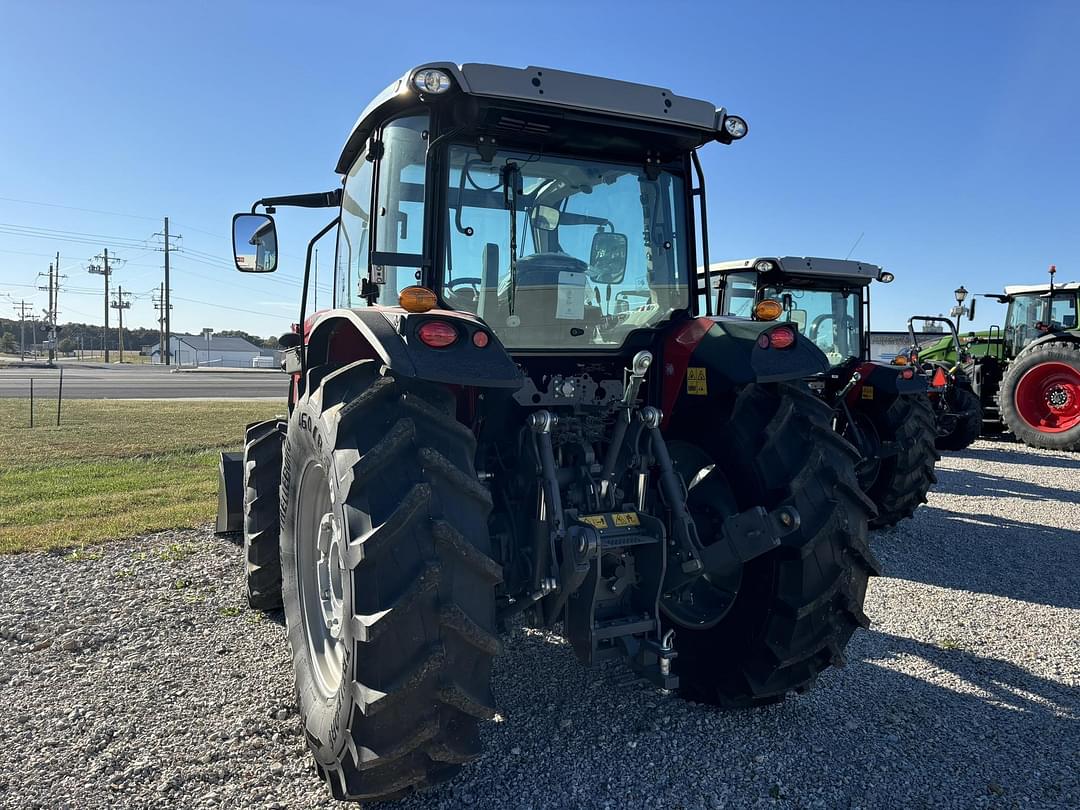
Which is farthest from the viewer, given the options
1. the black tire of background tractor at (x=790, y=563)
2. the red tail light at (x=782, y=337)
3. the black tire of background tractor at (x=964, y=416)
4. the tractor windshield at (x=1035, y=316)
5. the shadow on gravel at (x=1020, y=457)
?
the tractor windshield at (x=1035, y=316)

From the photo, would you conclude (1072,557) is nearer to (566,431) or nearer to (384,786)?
(566,431)

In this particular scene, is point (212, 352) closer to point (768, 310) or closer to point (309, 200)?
point (309, 200)

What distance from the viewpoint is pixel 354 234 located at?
139 inches

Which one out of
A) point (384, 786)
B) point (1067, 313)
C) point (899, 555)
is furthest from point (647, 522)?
point (1067, 313)

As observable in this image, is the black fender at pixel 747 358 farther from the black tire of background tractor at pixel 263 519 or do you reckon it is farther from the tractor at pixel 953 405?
the tractor at pixel 953 405

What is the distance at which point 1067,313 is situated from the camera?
1330cm

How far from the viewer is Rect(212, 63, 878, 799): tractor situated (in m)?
2.32

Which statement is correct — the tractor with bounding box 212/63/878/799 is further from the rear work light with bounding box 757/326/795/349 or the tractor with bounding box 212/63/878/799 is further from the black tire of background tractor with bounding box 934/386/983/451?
the black tire of background tractor with bounding box 934/386/983/451

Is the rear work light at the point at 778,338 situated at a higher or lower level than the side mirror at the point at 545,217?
lower

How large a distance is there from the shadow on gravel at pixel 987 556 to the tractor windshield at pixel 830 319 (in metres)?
2.30

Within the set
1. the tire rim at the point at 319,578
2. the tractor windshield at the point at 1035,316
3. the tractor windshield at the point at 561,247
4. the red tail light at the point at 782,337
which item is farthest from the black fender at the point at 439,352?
the tractor windshield at the point at 1035,316

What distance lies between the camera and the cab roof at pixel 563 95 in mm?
2656

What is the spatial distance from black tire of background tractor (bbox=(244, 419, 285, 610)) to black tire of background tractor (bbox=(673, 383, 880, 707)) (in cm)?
234

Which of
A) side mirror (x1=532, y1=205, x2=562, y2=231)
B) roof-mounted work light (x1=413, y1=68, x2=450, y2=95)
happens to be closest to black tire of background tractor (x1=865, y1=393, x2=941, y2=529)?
side mirror (x1=532, y1=205, x2=562, y2=231)
